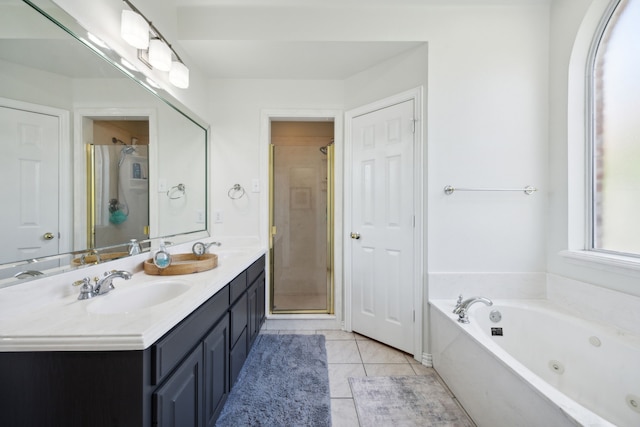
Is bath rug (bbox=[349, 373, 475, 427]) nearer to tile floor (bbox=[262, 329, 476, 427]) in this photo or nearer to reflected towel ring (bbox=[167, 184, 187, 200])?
tile floor (bbox=[262, 329, 476, 427])

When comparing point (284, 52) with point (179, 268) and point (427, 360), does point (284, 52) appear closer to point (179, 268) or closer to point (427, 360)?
point (179, 268)

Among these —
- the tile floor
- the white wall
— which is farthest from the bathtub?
the white wall

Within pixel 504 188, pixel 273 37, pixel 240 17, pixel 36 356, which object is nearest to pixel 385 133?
pixel 504 188

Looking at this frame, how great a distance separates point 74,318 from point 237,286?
77 cm

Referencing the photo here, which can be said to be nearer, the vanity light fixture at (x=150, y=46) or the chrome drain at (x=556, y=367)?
the vanity light fixture at (x=150, y=46)

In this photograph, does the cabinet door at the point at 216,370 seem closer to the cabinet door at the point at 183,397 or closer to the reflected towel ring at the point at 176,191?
the cabinet door at the point at 183,397

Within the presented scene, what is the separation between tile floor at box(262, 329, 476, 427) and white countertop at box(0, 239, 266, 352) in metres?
1.02

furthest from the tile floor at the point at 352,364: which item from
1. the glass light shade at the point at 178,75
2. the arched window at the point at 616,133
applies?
the glass light shade at the point at 178,75

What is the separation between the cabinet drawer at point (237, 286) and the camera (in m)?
1.43

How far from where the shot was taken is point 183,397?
3.03 feet

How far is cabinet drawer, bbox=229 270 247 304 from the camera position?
1428 millimetres

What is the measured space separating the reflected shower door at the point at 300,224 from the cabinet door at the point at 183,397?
1639mm

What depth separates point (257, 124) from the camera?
2295 mm

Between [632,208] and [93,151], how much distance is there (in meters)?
2.85
